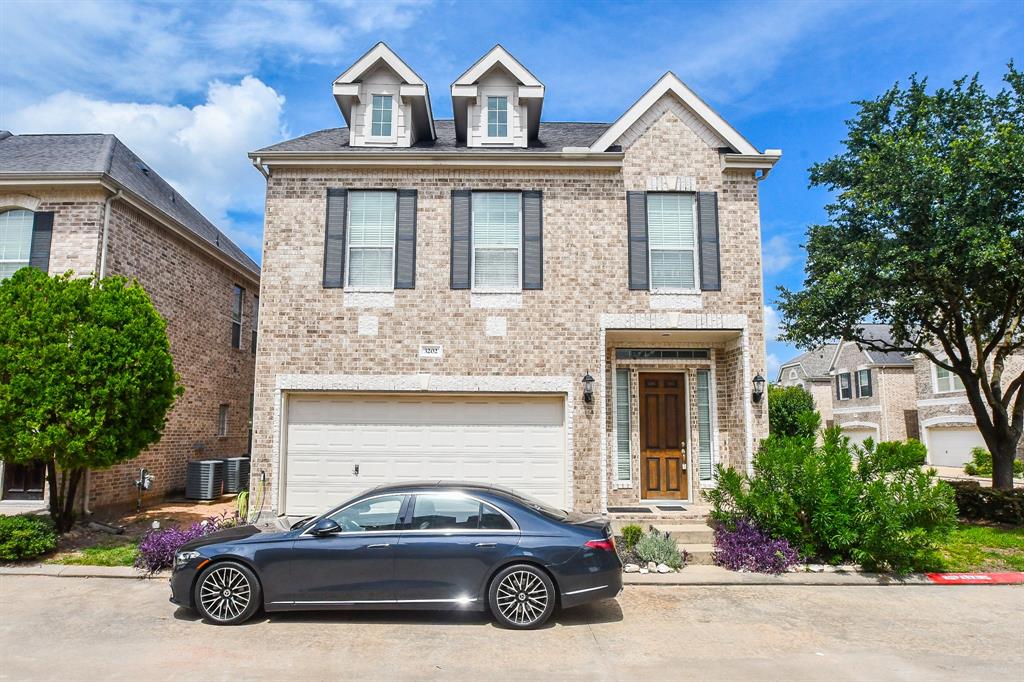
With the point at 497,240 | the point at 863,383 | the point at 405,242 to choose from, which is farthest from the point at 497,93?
the point at 863,383

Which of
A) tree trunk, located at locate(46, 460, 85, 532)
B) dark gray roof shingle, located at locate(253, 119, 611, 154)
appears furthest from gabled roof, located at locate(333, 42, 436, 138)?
tree trunk, located at locate(46, 460, 85, 532)

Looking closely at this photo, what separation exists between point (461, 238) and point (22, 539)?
8229mm

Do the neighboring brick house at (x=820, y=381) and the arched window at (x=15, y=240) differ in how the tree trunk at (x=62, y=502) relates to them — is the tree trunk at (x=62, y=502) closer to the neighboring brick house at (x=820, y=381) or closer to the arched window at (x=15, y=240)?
the arched window at (x=15, y=240)

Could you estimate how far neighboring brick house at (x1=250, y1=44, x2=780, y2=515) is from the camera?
11.1 meters

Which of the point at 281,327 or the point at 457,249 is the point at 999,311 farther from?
the point at 281,327

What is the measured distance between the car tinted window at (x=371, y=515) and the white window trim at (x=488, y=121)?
7.83m

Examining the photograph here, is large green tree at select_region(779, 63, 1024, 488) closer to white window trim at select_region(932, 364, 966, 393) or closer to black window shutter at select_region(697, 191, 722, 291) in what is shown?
black window shutter at select_region(697, 191, 722, 291)

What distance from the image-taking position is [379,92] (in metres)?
12.0

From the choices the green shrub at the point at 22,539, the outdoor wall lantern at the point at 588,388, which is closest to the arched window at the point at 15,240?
the green shrub at the point at 22,539

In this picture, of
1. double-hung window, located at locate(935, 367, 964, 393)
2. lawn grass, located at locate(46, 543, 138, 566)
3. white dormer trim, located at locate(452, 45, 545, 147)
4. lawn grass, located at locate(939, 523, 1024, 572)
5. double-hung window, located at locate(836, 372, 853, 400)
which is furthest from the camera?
double-hung window, located at locate(836, 372, 853, 400)

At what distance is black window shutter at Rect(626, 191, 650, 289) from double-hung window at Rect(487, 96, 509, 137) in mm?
2877

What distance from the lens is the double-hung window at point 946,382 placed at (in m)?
28.0

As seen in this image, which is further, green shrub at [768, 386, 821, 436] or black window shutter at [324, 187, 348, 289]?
green shrub at [768, 386, 821, 436]

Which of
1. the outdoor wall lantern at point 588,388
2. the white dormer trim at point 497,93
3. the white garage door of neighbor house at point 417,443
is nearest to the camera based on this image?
the outdoor wall lantern at point 588,388
